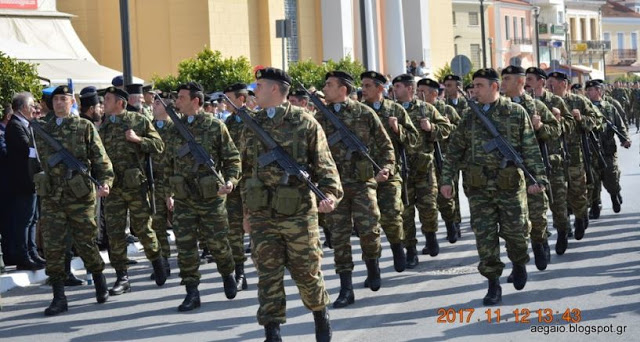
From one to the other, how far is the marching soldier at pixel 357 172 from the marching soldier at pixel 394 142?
23.7 inches

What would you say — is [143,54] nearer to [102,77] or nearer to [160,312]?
[102,77]

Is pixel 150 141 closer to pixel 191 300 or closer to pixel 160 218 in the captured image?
pixel 160 218

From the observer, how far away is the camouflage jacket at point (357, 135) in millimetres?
11266

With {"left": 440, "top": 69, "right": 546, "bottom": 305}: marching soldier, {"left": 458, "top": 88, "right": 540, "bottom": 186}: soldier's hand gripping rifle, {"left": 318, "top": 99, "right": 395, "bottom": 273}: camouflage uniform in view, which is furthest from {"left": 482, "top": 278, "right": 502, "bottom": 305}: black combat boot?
{"left": 318, "top": 99, "right": 395, "bottom": 273}: camouflage uniform

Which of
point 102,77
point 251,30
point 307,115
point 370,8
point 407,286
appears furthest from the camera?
point 370,8

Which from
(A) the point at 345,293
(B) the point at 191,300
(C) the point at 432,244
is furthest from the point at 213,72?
(A) the point at 345,293

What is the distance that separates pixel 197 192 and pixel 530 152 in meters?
3.01

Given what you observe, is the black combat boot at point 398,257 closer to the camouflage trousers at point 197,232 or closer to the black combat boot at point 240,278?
the black combat boot at point 240,278

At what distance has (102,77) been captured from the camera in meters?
24.2

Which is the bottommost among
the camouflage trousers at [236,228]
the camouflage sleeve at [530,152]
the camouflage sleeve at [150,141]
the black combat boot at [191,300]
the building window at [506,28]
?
the black combat boot at [191,300]

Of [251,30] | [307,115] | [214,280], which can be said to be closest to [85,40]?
[251,30]

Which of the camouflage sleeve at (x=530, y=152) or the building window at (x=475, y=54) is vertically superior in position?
the building window at (x=475, y=54)

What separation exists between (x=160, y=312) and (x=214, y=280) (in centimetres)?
202

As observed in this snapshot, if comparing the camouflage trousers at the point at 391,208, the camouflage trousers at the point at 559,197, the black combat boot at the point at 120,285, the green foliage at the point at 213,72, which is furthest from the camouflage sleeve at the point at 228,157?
the green foliage at the point at 213,72
